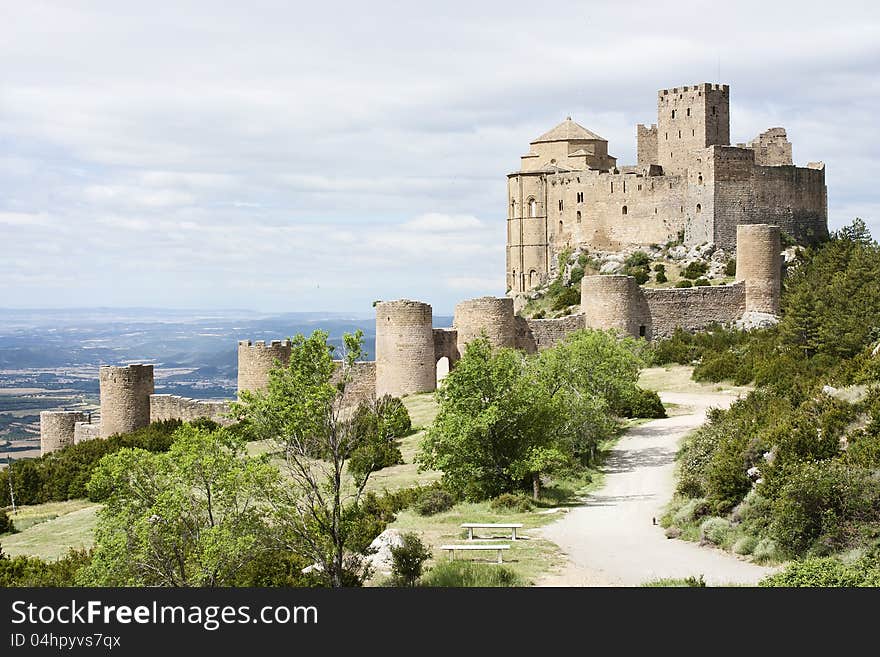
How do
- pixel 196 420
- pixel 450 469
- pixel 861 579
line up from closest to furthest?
pixel 861 579 < pixel 450 469 < pixel 196 420

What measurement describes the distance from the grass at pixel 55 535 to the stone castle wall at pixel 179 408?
324 inches

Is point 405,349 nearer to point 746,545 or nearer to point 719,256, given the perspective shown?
point 719,256

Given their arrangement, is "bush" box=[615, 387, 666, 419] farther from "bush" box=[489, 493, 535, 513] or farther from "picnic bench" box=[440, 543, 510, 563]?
"picnic bench" box=[440, 543, 510, 563]

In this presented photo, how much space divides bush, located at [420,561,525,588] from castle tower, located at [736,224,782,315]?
104 feet

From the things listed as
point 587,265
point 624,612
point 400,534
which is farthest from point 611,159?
point 624,612

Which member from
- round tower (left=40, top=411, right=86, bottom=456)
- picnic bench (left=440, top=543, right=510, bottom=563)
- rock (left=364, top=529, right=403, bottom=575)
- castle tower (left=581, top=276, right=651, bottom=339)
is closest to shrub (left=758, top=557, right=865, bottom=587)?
picnic bench (left=440, top=543, right=510, bottom=563)

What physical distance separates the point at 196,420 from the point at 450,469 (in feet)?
46.5

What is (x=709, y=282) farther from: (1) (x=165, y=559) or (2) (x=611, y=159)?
(1) (x=165, y=559)

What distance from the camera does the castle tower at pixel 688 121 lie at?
55312 millimetres

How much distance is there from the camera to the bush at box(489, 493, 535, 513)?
20953 millimetres

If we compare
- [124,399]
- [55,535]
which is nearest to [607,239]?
[124,399]

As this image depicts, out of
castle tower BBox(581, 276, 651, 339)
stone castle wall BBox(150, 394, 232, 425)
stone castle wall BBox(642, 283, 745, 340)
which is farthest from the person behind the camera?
stone castle wall BBox(642, 283, 745, 340)

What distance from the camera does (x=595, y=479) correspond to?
23797mm

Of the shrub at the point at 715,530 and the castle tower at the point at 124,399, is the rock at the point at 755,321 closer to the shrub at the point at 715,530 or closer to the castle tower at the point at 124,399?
the castle tower at the point at 124,399
